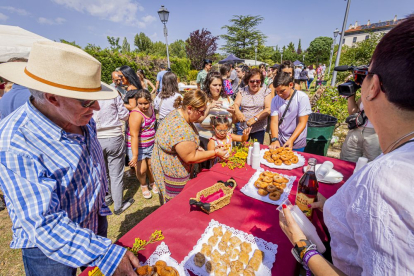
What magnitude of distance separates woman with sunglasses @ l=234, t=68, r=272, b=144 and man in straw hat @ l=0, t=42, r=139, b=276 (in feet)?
9.75

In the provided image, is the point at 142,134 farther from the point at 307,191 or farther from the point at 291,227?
the point at 291,227

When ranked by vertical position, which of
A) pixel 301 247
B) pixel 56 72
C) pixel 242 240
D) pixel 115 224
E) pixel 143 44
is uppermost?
pixel 143 44

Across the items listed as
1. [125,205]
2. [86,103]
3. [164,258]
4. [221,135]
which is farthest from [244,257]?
[125,205]

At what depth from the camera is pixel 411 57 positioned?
63 cm

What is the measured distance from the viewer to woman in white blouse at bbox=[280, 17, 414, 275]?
21.8 inches

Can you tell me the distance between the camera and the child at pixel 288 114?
2.92 m

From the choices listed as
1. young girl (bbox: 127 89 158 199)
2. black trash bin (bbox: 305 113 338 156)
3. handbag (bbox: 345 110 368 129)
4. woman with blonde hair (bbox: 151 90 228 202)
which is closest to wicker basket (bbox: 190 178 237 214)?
woman with blonde hair (bbox: 151 90 228 202)

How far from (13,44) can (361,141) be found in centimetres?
632

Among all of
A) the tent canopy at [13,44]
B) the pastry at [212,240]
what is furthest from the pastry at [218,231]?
the tent canopy at [13,44]

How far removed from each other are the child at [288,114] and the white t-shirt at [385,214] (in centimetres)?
215

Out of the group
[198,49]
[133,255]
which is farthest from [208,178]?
[198,49]

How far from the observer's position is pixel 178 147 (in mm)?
2020

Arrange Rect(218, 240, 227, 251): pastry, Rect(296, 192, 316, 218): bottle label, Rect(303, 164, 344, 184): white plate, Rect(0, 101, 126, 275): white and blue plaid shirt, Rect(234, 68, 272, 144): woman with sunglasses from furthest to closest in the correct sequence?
Rect(234, 68, 272, 144): woman with sunglasses, Rect(303, 164, 344, 184): white plate, Rect(296, 192, 316, 218): bottle label, Rect(218, 240, 227, 251): pastry, Rect(0, 101, 126, 275): white and blue plaid shirt

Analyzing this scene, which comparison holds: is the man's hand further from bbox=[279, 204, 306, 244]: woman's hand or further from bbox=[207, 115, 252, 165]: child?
bbox=[207, 115, 252, 165]: child
